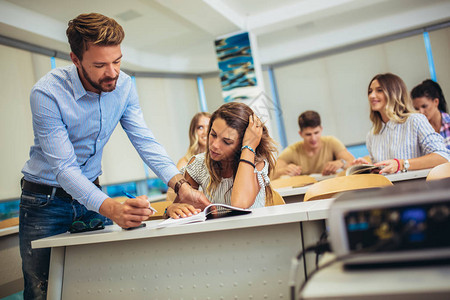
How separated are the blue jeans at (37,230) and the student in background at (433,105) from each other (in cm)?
348

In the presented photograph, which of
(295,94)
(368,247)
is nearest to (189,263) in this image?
(368,247)

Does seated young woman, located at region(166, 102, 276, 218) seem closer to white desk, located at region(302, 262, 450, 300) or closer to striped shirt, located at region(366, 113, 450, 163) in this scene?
white desk, located at region(302, 262, 450, 300)

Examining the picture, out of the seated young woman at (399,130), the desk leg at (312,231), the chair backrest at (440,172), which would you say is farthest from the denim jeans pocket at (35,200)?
the seated young woman at (399,130)

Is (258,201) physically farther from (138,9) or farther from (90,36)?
(138,9)

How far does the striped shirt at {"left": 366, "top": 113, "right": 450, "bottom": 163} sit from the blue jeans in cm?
219

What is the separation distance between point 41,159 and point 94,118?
266mm

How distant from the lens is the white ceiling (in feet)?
14.9

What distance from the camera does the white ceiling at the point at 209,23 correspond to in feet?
14.9

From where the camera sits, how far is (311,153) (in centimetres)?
424

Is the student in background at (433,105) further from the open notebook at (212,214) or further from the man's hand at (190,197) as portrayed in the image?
the open notebook at (212,214)

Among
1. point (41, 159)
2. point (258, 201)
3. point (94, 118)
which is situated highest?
point (94, 118)

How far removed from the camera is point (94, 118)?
1578 millimetres

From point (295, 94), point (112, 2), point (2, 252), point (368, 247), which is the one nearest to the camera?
point (368, 247)

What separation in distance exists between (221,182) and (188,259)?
29.7 inches
